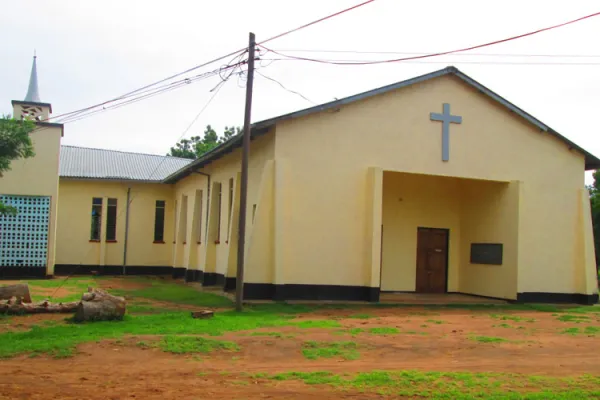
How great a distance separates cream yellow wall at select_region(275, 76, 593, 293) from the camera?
1627 centimetres

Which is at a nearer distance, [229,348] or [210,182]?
[229,348]

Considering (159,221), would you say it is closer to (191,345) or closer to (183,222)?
(183,222)

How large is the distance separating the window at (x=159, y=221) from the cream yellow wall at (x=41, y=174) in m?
6.52

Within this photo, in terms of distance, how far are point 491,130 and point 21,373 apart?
1495 centimetres

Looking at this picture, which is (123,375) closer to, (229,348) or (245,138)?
(229,348)

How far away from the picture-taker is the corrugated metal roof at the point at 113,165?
94.2 feet

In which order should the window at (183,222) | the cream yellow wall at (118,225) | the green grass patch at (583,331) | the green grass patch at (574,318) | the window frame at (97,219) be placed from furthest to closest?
1. the window frame at (97,219)
2. the cream yellow wall at (118,225)
3. the window at (183,222)
4. the green grass patch at (574,318)
5. the green grass patch at (583,331)

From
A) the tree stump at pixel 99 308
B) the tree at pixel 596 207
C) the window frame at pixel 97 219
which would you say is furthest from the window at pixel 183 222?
the tree at pixel 596 207

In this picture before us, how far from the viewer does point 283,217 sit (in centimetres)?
1589

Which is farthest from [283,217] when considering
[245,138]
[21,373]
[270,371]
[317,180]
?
[21,373]

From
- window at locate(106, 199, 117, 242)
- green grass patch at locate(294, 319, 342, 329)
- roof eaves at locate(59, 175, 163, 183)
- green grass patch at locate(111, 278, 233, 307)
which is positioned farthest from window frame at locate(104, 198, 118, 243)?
green grass patch at locate(294, 319, 342, 329)

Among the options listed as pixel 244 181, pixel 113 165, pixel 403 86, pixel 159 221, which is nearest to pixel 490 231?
pixel 403 86

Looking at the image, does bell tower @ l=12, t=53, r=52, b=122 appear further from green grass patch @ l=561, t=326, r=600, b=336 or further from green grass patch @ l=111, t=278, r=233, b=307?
green grass patch @ l=561, t=326, r=600, b=336

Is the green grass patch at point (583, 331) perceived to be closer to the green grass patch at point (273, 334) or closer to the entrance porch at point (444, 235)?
the entrance porch at point (444, 235)
